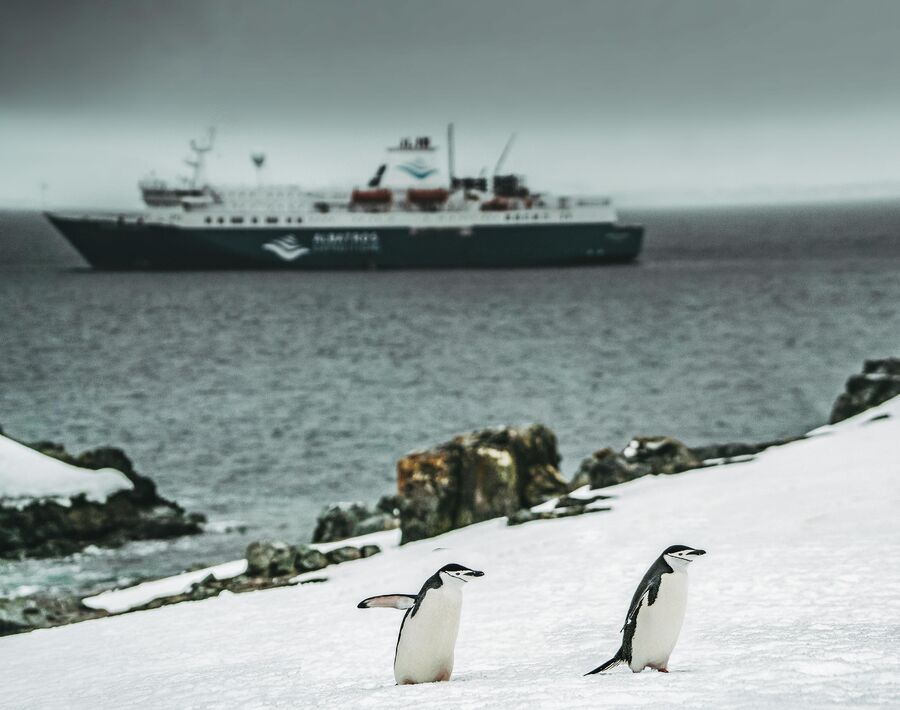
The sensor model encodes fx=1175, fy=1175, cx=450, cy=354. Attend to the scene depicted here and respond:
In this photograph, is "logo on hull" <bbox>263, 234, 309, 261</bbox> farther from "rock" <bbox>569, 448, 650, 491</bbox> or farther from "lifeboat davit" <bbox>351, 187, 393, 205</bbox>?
"rock" <bbox>569, 448, 650, 491</bbox>

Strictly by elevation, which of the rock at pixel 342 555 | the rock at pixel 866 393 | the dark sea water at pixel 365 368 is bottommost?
the dark sea water at pixel 365 368

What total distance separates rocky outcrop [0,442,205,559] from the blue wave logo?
64742 mm

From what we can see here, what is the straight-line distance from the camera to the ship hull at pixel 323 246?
249ft

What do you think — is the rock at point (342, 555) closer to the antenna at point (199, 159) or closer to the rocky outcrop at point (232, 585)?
the rocky outcrop at point (232, 585)

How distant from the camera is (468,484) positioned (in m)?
14.0

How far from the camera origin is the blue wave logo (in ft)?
270

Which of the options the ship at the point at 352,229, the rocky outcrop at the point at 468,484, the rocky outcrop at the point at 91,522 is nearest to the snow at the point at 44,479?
the rocky outcrop at the point at 91,522

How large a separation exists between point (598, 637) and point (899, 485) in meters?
4.61

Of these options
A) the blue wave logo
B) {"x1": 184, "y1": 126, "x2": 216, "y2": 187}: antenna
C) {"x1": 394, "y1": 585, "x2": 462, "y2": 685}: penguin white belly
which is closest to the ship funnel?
the blue wave logo

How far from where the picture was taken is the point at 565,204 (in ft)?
263

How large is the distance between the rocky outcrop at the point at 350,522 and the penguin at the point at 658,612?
1004 cm

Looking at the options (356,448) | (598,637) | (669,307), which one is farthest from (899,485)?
(669,307)

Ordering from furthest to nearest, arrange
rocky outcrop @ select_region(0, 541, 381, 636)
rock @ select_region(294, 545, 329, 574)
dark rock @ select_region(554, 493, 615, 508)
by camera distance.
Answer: dark rock @ select_region(554, 493, 615, 508), rock @ select_region(294, 545, 329, 574), rocky outcrop @ select_region(0, 541, 381, 636)

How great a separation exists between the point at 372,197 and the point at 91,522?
2499 inches
